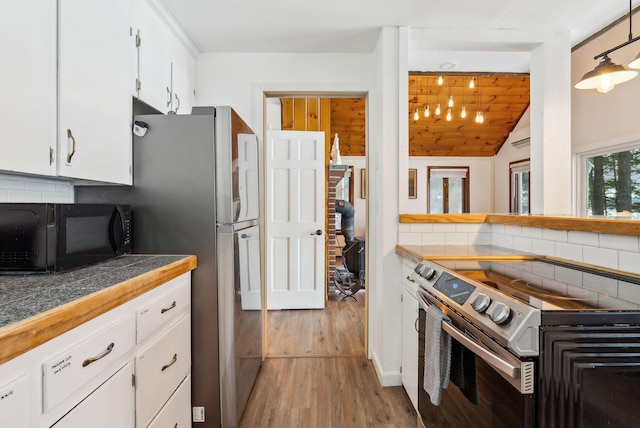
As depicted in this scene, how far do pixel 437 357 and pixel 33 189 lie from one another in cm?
191

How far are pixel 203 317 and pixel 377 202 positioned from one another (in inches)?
53.2

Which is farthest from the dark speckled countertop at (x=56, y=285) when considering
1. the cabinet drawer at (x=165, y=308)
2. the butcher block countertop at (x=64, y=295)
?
the cabinet drawer at (x=165, y=308)

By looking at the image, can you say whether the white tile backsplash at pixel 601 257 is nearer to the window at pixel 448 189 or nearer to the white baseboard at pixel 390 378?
the white baseboard at pixel 390 378

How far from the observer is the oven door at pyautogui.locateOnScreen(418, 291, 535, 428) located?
2.81ft

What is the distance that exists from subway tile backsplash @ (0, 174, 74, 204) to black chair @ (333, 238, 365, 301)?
10.7 ft

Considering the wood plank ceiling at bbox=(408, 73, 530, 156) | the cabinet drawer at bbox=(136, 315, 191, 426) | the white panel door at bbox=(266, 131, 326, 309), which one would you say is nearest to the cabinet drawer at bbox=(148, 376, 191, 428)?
the cabinet drawer at bbox=(136, 315, 191, 426)

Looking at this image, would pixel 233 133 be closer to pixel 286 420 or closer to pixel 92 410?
pixel 92 410

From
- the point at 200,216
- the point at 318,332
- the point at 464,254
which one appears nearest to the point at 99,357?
the point at 200,216

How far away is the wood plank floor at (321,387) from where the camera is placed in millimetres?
1842

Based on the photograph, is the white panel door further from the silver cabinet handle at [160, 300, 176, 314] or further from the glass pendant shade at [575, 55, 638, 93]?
the glass pendant shade at [575, 55, 638, 93]

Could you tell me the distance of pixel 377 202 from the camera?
2.32 metres

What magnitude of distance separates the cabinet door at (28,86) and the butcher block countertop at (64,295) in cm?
39

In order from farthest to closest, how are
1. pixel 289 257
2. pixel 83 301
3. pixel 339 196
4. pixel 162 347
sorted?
1. pixel 339 196
2. pixel 289 257
3. pixel 162 347
4. pixel 83 301

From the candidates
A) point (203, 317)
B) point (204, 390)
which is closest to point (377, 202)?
point (203, 317)
